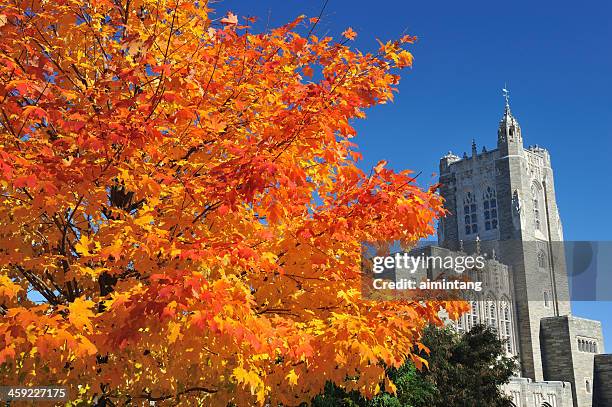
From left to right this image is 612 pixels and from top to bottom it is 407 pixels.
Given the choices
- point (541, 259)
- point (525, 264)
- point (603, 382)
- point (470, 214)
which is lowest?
point (603, 382)

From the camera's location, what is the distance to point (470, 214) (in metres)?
81.3

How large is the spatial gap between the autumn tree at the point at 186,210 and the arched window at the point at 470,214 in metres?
75.4

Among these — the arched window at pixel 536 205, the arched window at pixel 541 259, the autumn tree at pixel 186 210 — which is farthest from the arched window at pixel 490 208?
the autumn tree at pixel 186 210

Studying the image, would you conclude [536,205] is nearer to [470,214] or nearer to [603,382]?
[470,214]

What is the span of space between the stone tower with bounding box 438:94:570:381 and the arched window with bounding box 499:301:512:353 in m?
1.89

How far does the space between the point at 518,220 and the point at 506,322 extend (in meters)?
14.7

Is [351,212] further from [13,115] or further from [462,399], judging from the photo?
[462,399]

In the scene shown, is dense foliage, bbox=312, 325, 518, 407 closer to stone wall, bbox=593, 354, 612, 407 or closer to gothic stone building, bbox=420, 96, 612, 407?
gothic stone building, bbox=420, 96, 612, 407

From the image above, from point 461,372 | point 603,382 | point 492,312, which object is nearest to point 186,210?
point 461,372

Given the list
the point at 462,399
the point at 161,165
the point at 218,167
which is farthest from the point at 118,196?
the point at 462,399

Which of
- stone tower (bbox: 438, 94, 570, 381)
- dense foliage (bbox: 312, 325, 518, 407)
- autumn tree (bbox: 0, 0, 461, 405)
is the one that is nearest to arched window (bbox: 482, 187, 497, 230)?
stone tower (bbox: 438, 94, 570, 381)

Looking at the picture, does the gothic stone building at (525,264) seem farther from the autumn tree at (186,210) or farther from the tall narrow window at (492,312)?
the autumn tree at (186,210)

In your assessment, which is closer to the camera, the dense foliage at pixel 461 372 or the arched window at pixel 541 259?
the dense foliage at pixel 461 372

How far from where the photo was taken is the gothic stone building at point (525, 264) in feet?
216
